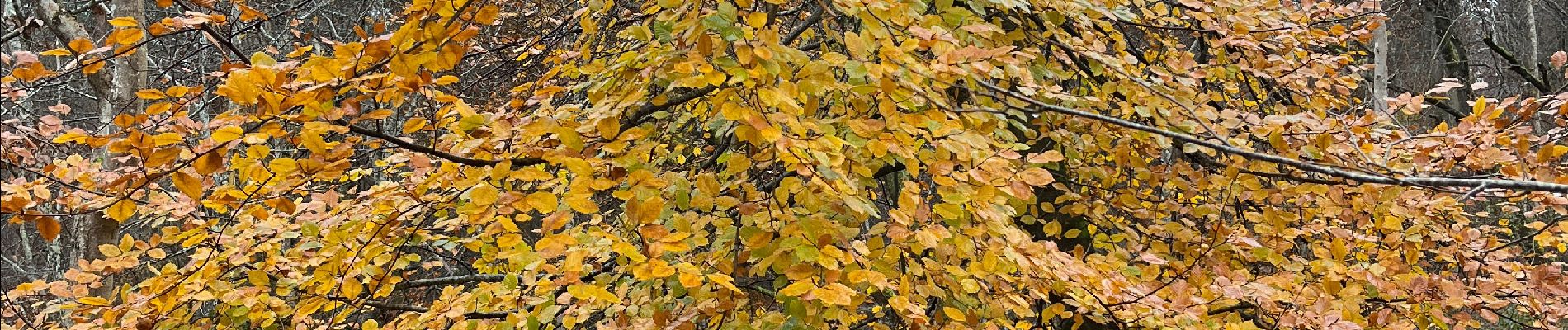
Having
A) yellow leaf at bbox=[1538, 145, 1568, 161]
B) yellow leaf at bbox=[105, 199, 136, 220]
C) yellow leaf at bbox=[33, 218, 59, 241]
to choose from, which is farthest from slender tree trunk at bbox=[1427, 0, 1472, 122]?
yellow leaf at bbox=[33, 218, 59, 241]

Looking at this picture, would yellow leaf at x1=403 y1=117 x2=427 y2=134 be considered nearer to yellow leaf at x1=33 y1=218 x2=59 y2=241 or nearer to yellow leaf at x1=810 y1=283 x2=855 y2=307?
yellow leaf at x1=33 y1=218 x2=59 y2=241

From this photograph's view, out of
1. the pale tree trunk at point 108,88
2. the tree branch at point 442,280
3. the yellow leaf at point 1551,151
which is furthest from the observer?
the pale tree trunk at point 108,88

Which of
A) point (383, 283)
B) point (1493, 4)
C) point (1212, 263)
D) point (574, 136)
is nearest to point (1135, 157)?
point (1212, 263)

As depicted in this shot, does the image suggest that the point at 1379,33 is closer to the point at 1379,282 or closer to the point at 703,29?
the point at 1379,282

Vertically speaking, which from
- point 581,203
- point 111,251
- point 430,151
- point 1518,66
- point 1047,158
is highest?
point 430,151

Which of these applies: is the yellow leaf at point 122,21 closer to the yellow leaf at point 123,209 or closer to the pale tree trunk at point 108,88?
the yellow leaf at point 123,209

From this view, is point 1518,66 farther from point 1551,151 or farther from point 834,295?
point 834,295

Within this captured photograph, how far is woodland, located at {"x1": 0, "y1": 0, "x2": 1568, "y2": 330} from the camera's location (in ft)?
5.59

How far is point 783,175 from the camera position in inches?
106

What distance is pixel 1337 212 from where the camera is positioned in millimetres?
3051

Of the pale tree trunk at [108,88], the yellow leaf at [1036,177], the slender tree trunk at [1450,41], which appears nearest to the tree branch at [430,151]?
the yellow leaf at [1036,177]

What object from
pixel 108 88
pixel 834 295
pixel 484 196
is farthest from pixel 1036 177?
pixel 108 88

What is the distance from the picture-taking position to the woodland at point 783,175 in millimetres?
1703

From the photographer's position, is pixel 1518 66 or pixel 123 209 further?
pixel 1518 66
